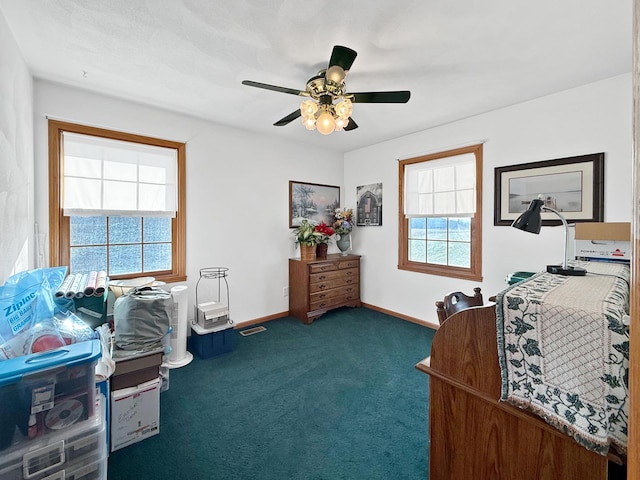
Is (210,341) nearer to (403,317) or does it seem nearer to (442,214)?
(403,317)

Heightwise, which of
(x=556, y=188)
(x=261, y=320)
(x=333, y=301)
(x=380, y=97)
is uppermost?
(x=380, y=97)

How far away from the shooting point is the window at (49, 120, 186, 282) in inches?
99.5

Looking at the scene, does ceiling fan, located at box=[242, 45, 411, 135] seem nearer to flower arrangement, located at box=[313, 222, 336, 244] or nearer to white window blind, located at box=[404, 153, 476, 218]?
white window blind, located at box=[404, 153, 476, 218]

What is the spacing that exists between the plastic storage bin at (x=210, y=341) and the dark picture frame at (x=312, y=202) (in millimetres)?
1751

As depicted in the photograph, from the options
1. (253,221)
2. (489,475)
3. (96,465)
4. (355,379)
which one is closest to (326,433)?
(355,379)

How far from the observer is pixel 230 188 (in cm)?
348

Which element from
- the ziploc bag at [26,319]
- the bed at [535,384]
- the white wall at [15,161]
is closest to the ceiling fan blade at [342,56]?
the bed at [535,384]

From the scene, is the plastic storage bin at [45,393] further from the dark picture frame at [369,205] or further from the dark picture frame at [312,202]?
the dark picture frame at [369,205]

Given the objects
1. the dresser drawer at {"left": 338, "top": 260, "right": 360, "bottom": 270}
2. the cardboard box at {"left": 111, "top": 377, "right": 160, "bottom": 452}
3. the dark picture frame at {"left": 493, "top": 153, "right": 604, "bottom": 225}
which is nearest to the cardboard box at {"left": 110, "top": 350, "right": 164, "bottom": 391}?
the cardboard box at {"left": 111, "top": 377, "right": 160, "bottom": 452}

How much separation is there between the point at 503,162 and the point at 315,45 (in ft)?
7.45

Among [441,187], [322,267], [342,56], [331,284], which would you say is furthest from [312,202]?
[342,56]

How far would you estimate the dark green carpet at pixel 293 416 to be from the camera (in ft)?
5.13

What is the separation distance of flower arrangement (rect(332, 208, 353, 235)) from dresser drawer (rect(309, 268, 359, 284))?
59cm

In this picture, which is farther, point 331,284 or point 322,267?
point 331,284
